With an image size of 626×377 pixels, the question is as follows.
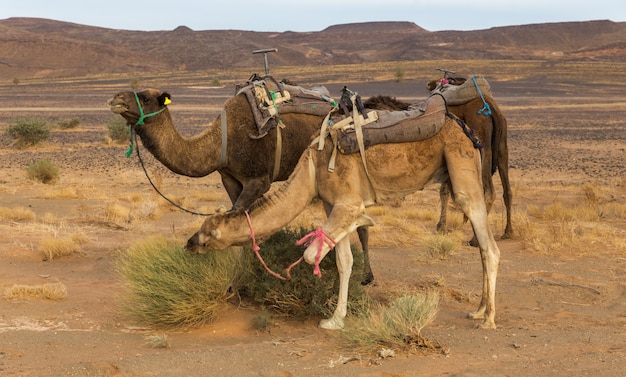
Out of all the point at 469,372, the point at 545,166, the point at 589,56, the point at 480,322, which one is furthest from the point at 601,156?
the point at 589,56

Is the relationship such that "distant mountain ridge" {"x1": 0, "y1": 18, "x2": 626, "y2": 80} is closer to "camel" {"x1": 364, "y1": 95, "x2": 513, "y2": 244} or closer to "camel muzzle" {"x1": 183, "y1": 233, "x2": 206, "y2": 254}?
"camel" {"x1": 364, "y1": 95, "x2": 513, "y2": 244}

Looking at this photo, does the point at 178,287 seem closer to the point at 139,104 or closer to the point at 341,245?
the point at 341,245

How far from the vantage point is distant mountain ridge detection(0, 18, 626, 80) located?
117750mm

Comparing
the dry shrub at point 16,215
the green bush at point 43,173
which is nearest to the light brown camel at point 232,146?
the dry shrub at point 16,215

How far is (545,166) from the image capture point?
22.8 m

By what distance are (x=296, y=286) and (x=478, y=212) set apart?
1.91 meters

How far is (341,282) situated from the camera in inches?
288

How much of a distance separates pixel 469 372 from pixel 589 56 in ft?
437

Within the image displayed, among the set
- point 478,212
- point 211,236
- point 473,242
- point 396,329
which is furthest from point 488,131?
point 211,236

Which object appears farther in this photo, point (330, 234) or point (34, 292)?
point (34, 292)

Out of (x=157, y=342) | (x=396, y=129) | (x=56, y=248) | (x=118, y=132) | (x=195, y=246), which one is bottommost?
(x=118, y=132)

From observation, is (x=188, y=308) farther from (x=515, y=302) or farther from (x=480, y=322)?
(x=515, y=302)

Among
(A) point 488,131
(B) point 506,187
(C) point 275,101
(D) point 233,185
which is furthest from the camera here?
(B) point 506,187

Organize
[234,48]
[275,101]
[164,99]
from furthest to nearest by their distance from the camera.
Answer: [234,48] → [275,101] → [164,99]
